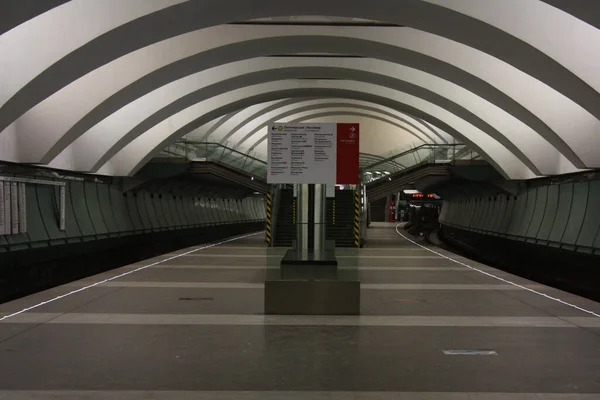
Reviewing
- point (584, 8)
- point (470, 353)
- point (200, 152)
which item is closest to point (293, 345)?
point (470, 353)

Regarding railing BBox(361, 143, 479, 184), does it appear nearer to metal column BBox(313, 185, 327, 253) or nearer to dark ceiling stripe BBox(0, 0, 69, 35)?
metal column BBox(313, 185, 327, 253)

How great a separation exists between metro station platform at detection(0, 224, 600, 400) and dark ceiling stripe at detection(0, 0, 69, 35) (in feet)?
16.5

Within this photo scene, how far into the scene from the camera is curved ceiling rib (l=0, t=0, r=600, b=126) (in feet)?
49.8

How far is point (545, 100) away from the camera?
20906 millimetres

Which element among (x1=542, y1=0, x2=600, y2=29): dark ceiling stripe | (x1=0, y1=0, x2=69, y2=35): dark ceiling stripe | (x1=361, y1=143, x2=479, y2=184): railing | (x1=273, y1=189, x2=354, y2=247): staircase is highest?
(x1=542, y1=0, x2=600, y2=29): dark ceiling stripe

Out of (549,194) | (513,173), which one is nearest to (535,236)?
(549,194)

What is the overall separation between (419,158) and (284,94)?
8390mm

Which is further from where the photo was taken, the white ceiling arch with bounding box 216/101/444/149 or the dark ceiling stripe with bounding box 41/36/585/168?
the white ceiling arch with bounding box 216/101/444/149

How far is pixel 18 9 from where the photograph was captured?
1120cm

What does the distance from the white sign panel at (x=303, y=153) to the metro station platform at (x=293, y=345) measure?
2372mm

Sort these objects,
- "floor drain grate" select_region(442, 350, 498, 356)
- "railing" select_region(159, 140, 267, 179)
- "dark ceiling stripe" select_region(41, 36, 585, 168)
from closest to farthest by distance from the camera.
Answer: "floor drain grate" select_region(442, 350, 498, 356)
"dark ceiling stripe" select_region(41, 36, 585, 168)
"railing" select_region(159, 140, 267, 179)

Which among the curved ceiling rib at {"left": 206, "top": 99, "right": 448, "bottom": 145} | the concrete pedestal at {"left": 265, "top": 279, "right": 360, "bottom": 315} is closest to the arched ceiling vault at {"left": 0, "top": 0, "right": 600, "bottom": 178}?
the concrete pedestal at {"left": 265, "top": 279, "right": 360, "bottom": 315}

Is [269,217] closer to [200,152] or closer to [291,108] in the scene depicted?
[200,152]

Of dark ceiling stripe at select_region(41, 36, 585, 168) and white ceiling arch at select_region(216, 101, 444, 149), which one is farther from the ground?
white ceiling arch at select_region(216, 101, 444, 149)
